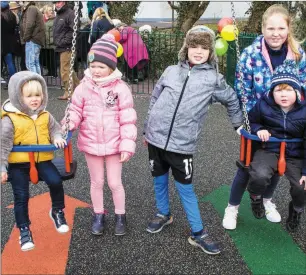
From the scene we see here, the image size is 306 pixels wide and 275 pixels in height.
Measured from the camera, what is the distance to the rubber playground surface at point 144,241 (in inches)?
124

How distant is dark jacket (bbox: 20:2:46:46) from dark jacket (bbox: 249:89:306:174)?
6.16m

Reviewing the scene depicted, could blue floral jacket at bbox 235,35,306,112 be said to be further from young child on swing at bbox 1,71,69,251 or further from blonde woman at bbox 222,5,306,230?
young child on swing at bbox 1,71,69,251

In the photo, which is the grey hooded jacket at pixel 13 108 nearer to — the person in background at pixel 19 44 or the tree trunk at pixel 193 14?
the person in background at pixel 19 44

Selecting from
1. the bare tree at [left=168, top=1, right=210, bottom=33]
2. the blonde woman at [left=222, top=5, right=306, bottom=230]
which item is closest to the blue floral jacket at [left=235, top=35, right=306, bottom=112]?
the blonde woman at [left=222, top=5, right=306, bottom=230]

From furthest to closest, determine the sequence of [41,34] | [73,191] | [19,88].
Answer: [41,34] → [73,191] → [19,88]

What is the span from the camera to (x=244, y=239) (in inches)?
139

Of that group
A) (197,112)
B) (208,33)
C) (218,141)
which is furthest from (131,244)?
(218,141)

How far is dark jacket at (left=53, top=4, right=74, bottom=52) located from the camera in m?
7.81

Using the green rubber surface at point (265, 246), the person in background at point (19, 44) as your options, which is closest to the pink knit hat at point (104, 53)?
the green rubber surface at point (265, 246)

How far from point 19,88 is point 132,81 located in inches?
273

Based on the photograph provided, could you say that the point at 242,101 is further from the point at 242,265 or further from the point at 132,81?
the point at 132,81

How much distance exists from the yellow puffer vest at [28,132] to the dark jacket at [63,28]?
5083 mm

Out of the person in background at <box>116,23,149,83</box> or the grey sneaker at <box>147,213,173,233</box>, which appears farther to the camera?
the person in background at <box>116,23,149,83</box>

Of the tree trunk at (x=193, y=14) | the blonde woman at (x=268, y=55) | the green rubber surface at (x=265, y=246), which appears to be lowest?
the green rubber surface at (x=265, y=246)
